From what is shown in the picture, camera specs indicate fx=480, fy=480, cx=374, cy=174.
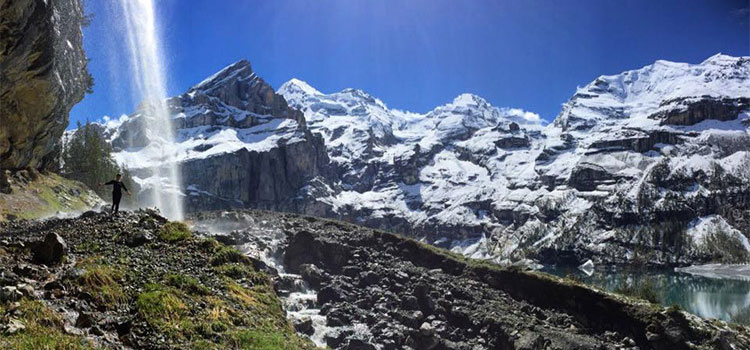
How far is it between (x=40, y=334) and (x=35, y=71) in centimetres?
3722

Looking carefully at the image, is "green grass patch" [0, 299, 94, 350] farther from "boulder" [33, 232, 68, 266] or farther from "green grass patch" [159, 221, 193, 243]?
"green grass patch" [159, 221, 193, 243]

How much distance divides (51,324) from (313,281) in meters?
36.7

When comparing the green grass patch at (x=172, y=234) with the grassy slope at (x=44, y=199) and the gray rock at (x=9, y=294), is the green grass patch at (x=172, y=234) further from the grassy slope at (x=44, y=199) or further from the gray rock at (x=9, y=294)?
the grassy slope at (x=44, y=199)

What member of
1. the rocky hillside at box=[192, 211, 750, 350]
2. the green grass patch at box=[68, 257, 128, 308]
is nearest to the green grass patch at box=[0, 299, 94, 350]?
the green grass patch at box=[68, 257, 128, 308]

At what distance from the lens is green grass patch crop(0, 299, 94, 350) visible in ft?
36.6

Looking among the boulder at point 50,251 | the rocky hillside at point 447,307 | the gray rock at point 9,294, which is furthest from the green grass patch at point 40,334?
the rocky hillside at point 447,307

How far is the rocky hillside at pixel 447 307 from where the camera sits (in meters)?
38.5

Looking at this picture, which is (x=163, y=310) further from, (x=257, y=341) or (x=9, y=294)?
(x=9, y=294)

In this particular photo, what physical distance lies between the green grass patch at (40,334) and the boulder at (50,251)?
15.0 feet

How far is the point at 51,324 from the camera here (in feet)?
41.7

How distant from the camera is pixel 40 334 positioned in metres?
11.8

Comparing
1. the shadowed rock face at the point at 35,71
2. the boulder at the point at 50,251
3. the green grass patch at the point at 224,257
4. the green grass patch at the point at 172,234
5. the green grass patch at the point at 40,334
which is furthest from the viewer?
the shadowed rock face at the point at 35,71

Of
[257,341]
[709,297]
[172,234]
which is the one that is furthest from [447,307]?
[709,297]

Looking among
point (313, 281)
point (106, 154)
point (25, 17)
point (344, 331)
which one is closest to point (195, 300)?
point (344, 331)
